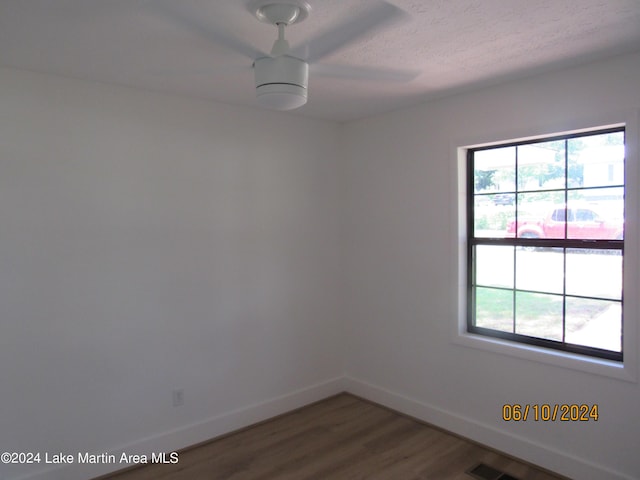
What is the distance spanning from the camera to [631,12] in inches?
75.6

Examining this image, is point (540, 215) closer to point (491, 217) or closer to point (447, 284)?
point (491, 217)

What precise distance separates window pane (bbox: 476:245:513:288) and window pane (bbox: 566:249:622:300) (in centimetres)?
39

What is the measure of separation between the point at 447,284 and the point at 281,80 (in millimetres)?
2004

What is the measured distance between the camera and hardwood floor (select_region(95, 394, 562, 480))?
9.12ft

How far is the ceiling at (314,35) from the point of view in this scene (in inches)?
72.6

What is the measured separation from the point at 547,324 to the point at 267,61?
2360 mm

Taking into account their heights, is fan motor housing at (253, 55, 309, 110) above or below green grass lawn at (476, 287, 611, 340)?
above

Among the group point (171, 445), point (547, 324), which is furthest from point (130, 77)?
point (547, 324)

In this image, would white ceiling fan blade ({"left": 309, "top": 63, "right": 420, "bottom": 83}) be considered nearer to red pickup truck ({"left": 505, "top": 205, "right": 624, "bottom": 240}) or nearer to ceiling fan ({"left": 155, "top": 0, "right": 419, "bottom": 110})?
ceiling fan ({"left": 155, "top": 0, "right": 419, "bottom": 110})

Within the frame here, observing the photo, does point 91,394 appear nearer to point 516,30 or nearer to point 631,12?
point 516,30

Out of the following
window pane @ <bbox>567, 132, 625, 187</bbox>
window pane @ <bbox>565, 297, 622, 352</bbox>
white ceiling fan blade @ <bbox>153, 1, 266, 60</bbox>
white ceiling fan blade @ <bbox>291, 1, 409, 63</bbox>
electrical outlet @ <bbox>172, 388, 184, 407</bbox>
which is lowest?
electrical outlet @ <bbox>172, 388, 184, 407</bbox>

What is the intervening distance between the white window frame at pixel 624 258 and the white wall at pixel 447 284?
0.01 m
